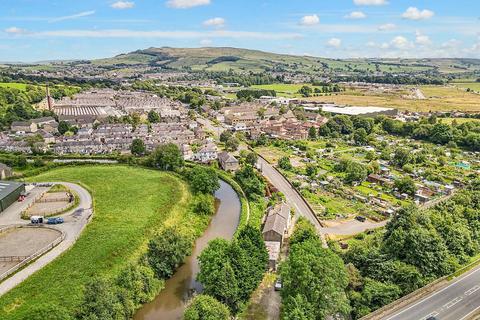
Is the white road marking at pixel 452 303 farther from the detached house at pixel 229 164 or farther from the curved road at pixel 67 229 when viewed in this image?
the detached house at pixel 229 164

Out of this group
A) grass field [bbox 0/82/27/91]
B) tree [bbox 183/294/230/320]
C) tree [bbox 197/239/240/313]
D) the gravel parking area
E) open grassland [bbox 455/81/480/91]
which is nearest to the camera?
tree [bbox 183/294/230/320]

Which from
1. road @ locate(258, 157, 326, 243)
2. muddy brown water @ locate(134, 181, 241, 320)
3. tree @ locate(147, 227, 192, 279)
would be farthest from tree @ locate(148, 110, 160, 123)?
tree @ locate(147, 227, 192, 279)

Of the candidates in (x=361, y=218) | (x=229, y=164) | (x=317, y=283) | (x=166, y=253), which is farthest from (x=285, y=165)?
(x=317, y=283)

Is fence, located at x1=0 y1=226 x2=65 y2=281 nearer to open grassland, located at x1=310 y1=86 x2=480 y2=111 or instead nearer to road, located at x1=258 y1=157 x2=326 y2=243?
road, located at x1=258 y1=157 x2=326 y2=243

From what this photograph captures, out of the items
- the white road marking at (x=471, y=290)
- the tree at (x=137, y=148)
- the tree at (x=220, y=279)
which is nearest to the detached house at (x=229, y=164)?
the tree at (x=137, y=148)

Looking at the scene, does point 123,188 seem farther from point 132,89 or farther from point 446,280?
point 132,89

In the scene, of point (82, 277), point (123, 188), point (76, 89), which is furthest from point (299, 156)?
point (76, 89)
